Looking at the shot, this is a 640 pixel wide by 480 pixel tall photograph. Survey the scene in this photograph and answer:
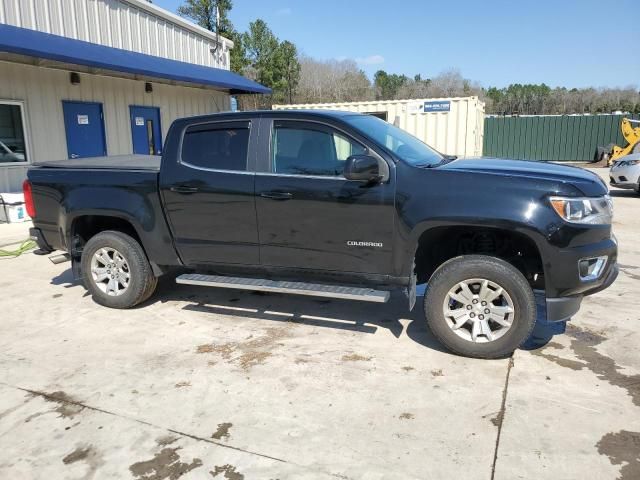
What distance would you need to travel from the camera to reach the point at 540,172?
12.8 ft

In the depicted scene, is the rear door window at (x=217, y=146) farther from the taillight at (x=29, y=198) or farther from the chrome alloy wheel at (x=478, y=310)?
the chrome alloy wheel at (x=478, y=310)

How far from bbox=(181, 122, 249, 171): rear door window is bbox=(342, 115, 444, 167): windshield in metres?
0.95

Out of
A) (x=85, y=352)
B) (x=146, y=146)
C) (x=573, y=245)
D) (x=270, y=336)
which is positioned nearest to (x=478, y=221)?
(x=573, y=245)

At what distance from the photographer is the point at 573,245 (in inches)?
144

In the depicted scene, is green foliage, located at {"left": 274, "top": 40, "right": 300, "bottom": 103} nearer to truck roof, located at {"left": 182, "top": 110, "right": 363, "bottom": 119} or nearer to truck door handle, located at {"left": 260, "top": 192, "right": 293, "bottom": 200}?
truck roof, located at {"left": 182, "top": 110, "right": 363, "bottom": 119}

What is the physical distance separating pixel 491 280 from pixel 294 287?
1590 mm

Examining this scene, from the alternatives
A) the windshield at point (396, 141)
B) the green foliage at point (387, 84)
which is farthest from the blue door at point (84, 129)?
the green foliage at point (387, 84)

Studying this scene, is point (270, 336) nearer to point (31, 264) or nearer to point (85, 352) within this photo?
point (85, 352)

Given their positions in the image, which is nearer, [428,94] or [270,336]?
[270,336]

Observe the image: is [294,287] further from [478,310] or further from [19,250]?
[19,250]

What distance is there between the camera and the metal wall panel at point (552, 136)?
26906 millimetres

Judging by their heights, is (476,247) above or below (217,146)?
below

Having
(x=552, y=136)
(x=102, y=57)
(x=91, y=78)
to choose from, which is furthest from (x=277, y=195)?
(x=552, y=136)

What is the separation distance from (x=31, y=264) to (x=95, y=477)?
5.49 meters
